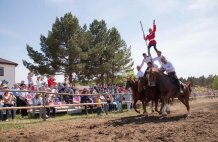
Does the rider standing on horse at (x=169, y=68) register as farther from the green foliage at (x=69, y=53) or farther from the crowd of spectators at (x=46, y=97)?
the green foliage at (x=69, y=53)

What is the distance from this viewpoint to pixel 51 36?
4116 centimetres

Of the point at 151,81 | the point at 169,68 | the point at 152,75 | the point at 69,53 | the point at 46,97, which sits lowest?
the point at 46,97

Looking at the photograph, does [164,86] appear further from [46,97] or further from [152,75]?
[46,97]

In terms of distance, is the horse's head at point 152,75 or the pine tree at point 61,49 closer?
the horse's head at point 152,75

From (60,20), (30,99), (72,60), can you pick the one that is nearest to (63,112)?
(30,99)

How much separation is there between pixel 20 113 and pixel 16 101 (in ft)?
2.88

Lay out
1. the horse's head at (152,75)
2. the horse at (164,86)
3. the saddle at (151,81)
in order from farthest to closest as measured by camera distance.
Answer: the saddle at (151,81) → the horse's head at (152,75) → the horse at (164,86)

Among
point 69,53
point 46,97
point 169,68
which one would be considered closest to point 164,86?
point 169,68

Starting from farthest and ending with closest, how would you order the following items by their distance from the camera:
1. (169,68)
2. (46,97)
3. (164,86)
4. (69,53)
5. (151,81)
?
(69,53), (46,97), (169,68), (151,81), (164,86)

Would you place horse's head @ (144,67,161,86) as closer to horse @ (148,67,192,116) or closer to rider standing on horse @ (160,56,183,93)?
horse @ (148,67,192,116)

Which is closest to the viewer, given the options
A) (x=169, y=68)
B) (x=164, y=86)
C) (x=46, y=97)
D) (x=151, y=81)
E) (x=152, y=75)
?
(x=164, y=86)

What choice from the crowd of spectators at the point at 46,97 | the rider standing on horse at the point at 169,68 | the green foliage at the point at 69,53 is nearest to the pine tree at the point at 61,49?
the green foliage at the point at 69,53

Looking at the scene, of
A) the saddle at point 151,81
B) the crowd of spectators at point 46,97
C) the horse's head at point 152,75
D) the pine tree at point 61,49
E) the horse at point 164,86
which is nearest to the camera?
the horse at point 164,86

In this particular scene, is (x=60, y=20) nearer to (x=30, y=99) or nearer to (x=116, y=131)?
(x=30, y=99)
